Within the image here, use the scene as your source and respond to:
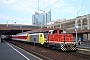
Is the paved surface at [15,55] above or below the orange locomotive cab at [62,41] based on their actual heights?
below

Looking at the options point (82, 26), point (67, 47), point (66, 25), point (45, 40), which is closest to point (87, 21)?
point (82, 26)

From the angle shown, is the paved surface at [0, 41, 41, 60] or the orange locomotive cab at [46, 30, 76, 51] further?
the orange locomotive cab at [46, 30, 76, 51]

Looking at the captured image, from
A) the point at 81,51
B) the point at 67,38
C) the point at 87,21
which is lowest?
the point at 81,51

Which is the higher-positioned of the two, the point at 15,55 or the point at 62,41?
the point at 62,41

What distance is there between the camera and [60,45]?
23.9 m

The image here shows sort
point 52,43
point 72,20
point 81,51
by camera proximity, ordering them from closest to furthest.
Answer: point 81,51
point 52,43
point 72,20

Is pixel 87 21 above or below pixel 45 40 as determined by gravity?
above

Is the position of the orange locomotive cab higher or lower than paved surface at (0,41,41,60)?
higher

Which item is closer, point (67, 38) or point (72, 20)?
point (67, 38)

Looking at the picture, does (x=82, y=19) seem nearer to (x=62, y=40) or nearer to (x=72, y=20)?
(x=72, y=20)

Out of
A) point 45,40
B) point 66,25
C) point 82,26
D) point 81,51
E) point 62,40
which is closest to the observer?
point 81,51

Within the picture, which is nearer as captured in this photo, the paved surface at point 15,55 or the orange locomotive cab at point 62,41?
the paved surface at point 15,55

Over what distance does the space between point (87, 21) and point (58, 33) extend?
6623cm

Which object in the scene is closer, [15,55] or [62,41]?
[15,55]
